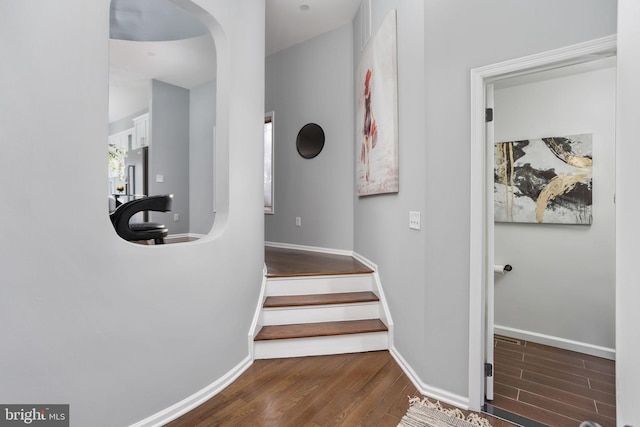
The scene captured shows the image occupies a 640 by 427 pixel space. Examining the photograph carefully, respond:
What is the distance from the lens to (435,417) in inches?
68.1

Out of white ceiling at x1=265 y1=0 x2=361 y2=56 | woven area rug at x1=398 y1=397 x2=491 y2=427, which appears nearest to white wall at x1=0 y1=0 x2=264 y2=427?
woven area rug at x1=398 y1=397 x2=491 y2=427

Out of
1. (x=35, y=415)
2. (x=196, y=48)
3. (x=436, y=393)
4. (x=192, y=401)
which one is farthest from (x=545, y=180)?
(x=196, y=48)

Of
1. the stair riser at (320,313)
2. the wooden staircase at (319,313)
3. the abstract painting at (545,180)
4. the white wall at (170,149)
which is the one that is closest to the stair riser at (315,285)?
the wooden staircase at (319,313)

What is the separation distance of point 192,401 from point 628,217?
2275 mm

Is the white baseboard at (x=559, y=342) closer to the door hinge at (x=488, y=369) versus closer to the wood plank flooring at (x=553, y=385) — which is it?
the wood plank flooring at (x=553, y=385)

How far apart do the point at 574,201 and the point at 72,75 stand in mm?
3591

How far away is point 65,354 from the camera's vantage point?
4.25ft

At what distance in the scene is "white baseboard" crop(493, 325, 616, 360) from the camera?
2.52 metres

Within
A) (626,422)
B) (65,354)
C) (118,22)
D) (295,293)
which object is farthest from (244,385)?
(118,22)

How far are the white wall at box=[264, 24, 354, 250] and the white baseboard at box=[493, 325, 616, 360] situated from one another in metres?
1.84

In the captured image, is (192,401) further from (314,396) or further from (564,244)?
(564,244)

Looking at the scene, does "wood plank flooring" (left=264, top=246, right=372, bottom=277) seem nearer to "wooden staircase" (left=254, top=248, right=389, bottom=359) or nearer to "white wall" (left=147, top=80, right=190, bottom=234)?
"wooden staircase" (left=254, top=248, right=389, bottom=359)

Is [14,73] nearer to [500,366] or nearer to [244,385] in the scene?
[244,385]

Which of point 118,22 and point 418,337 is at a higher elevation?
point 118,22
